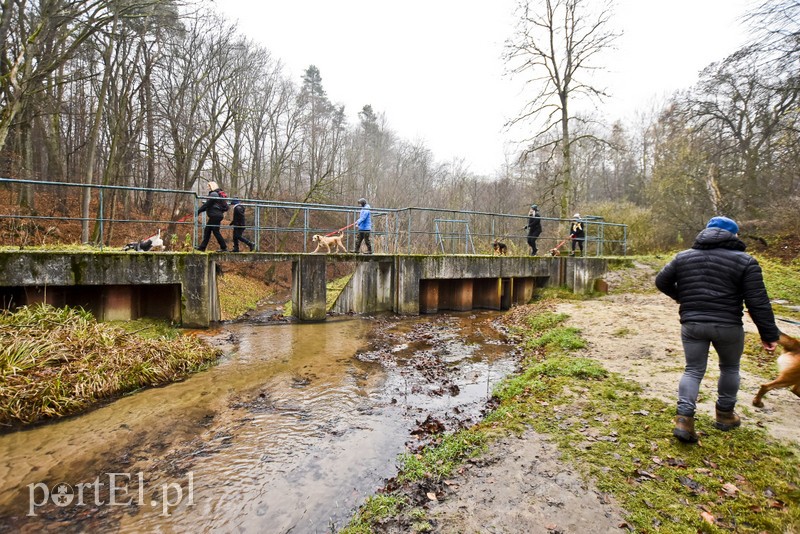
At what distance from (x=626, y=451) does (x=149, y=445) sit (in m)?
4.99

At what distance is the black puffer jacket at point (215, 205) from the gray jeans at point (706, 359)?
9.67 metres

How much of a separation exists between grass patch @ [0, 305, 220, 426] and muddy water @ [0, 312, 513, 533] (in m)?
0.34

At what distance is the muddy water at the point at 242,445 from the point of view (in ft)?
10.8

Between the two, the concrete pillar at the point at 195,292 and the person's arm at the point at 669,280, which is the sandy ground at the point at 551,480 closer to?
the person's arm at the point at 669,280

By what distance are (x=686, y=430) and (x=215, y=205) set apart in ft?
33.4

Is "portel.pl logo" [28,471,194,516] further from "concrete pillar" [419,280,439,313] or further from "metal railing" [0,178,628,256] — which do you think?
"concrete pillar" [419,280,439,313]

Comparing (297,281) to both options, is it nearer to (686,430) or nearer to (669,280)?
(669,280)

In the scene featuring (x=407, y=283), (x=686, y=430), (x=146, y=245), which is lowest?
(x=686, y=430)

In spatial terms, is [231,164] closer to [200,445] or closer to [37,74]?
[37,74]

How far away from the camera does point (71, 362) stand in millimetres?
5691

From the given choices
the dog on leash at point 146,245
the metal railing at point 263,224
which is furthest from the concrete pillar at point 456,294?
the dog on leash at point 146,245

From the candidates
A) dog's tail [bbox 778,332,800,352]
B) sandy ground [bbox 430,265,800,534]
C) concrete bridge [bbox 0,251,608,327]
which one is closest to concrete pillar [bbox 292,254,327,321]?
concrete bridge [bbox 0,251,608,327]

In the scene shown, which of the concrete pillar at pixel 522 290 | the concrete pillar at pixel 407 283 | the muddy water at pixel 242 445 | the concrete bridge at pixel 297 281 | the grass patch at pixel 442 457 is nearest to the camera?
the muddy water at pixel 242 445

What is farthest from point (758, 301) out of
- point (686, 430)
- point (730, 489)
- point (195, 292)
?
point (195, 292)
